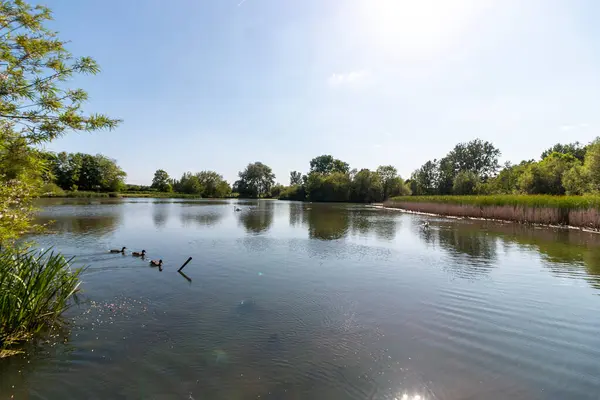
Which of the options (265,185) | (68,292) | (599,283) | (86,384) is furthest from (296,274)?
(265,185)

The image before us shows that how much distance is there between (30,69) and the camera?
5738 millimetres

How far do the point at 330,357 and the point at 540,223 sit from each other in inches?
1252

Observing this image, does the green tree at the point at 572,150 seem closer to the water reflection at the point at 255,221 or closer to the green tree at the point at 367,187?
the green tree at the point at 367,187

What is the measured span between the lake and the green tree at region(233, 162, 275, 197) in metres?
118

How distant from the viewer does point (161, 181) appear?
12725 cm

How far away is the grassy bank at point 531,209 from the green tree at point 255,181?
311 ft

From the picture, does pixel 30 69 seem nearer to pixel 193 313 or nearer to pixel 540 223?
pixel 193 313

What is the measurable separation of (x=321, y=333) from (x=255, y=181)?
127585 mm

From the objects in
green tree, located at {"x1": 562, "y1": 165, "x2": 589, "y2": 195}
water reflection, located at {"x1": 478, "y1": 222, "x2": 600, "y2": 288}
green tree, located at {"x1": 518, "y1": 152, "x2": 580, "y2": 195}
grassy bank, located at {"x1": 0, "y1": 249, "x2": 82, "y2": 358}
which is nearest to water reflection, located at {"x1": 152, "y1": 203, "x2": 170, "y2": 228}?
grassy bank, located at {"x1": 0, "y1": 249, "x2": 82, "y2": 358}

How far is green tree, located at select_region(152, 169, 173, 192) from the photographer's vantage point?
12612cm

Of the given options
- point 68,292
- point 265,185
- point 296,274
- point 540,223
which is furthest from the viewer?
point 265,185

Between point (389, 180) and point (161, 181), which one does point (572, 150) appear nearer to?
point (389, 180)

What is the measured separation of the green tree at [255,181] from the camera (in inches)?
5153

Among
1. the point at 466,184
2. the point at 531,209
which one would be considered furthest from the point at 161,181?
the point at 531,209
